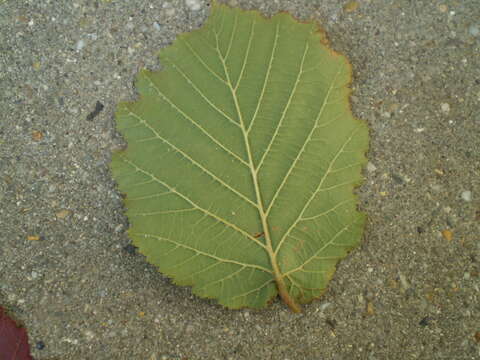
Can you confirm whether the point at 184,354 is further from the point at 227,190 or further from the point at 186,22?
the point at 186,22

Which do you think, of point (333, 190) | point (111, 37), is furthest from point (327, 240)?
point (111, 37)

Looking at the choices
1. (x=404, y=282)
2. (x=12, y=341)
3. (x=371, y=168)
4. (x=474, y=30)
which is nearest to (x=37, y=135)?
(x=12, y=341)

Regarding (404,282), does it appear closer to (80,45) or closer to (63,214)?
(63,214)

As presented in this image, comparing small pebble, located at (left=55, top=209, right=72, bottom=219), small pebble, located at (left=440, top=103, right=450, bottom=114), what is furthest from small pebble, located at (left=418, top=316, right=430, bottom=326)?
small pebble, located at (left=55, top=209, right=72, bottom=219)

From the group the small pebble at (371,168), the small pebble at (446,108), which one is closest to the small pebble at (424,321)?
the small pebble at (371,168)

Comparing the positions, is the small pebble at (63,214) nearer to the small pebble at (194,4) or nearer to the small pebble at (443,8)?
the small pebble at (194,4)

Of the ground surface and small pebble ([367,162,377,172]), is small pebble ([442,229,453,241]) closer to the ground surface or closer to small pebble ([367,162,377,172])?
the ground surface
